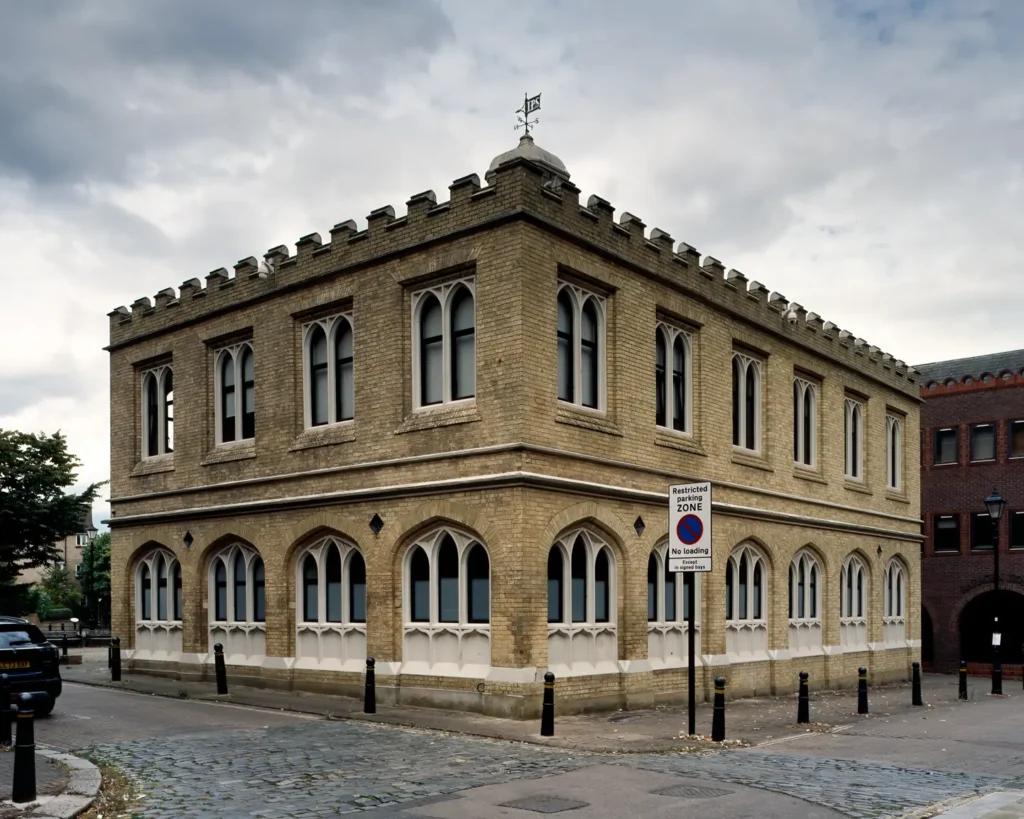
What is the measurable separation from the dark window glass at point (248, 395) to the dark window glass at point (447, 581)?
6.21 m

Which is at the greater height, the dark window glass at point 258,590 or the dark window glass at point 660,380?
the dark window glass at point 660,380

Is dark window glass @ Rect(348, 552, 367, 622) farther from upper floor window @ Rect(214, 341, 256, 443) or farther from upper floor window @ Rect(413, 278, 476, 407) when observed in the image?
upper floor window @ Rect(214, 341, 256, 443)

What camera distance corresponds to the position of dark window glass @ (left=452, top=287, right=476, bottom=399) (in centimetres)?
1836

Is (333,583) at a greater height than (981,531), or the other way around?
(333,583)

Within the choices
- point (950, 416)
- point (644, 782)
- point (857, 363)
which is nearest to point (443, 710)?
point (644, 782)

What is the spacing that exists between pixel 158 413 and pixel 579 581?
1186 cm

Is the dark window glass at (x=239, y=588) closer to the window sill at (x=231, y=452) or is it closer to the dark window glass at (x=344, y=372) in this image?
the window sill at (x=231, y=452)

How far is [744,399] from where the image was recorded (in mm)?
24047

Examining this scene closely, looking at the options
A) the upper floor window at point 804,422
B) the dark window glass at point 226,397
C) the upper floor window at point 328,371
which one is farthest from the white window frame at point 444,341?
the upper floor window at point 804,422

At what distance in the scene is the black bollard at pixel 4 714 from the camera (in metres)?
12.8

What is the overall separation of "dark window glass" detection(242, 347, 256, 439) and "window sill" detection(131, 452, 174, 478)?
9.06 ft

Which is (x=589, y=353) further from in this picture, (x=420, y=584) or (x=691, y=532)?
(x=691, y=532)

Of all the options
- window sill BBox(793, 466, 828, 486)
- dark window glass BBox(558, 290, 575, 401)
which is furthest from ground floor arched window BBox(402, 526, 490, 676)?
window sill BBox(793, 466, 828, 486)

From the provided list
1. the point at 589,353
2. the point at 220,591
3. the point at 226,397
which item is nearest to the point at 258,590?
the point at 220,591
